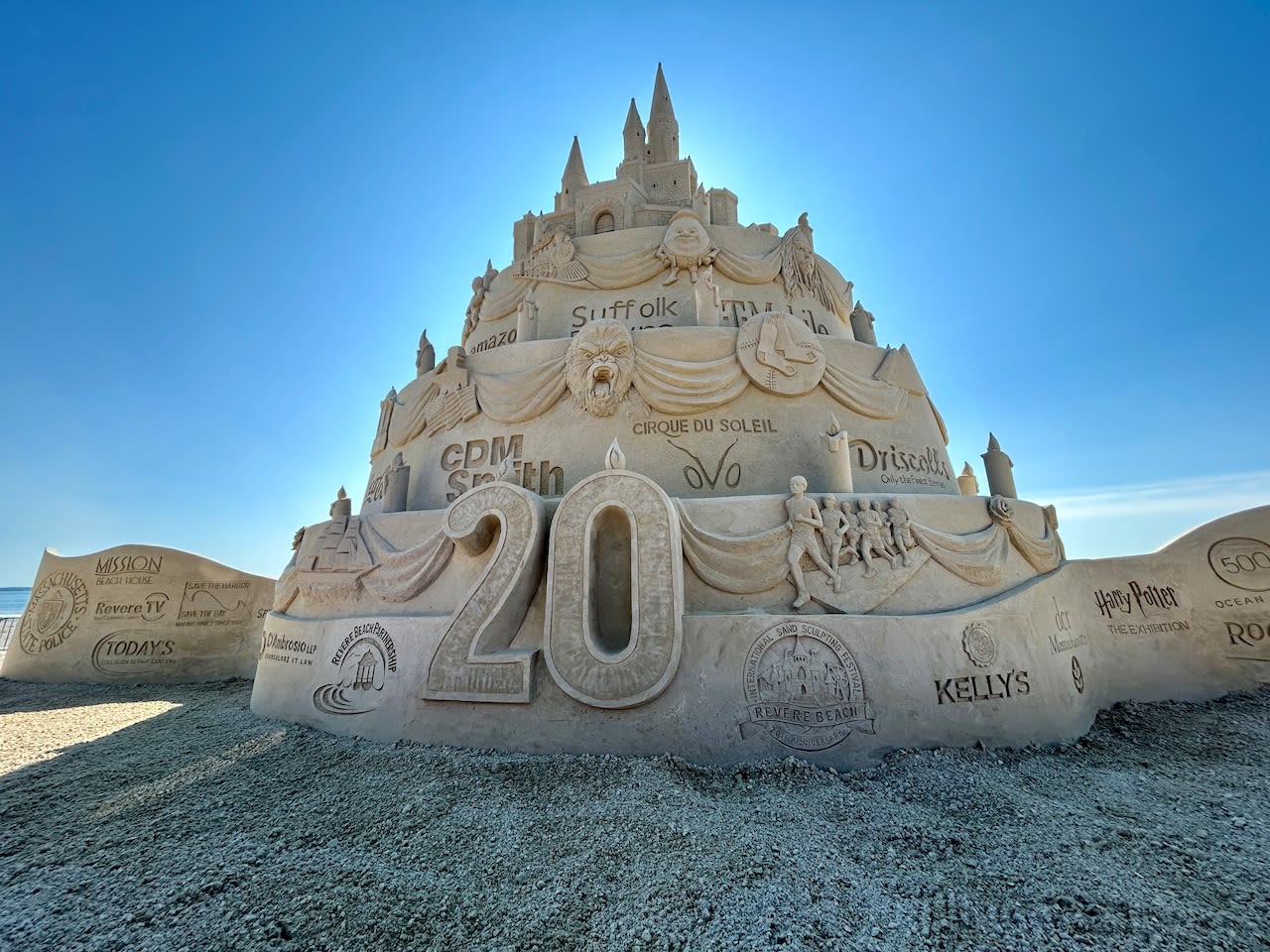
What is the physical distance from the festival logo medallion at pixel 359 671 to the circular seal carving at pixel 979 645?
20.6ft

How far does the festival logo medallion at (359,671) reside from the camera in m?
5.96

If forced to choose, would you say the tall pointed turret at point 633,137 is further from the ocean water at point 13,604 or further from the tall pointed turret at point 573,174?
the ocean water at point 13,604

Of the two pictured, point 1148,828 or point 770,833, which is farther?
point 1148,828

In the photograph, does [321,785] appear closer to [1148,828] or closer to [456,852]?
[456,852]

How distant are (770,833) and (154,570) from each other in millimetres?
13082

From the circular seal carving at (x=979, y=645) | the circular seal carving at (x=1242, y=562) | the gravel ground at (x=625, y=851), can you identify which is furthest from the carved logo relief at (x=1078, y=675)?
the circular seal carving at (x=1242, y=562)

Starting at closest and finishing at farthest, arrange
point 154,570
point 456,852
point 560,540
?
point 456,852
point 560,540
point 154,570

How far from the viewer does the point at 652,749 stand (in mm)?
4875

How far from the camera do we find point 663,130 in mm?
15070

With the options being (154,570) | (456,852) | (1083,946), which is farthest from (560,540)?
(154,570)

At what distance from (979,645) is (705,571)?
2.98m

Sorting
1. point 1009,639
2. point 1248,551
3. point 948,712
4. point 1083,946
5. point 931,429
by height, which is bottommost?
point 1083,946

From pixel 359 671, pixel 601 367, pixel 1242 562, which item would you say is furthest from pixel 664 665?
pixel 1242 562

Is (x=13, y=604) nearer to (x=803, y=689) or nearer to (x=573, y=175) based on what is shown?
(x=573, y=175)
